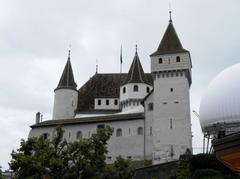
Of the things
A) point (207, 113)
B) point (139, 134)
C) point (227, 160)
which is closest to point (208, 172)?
point (207, 113)

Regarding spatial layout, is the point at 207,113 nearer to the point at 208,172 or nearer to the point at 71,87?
the point at 208,172

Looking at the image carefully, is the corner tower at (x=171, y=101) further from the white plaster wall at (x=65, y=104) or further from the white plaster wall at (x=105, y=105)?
the white plaster wall at (x=65, y=104)

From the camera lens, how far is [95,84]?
81688 mm

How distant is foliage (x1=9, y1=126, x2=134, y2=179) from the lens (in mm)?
36062

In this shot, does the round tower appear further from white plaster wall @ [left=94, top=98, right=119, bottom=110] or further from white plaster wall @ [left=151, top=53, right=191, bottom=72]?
white plaster wall @ [left=151, top=53, right=191, bottom=72]

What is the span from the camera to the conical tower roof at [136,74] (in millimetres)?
74562

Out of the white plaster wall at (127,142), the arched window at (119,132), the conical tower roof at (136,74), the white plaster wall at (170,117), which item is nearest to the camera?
the white plaster wall at (170,117)

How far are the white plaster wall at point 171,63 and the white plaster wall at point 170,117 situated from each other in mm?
1451

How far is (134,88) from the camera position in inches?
2906

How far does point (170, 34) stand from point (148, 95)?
387 inches

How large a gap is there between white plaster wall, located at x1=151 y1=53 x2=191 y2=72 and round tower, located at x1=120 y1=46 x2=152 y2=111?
8.46m

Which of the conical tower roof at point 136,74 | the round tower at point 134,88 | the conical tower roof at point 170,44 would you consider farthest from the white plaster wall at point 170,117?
the conical tower roof at point 136,74

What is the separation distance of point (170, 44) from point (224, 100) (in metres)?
43.1

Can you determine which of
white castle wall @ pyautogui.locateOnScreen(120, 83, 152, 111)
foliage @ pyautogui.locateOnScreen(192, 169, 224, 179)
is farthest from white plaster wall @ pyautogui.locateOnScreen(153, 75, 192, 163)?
foliage @ pyautogui.locateOnScreen(192, 169, 224, 179)
